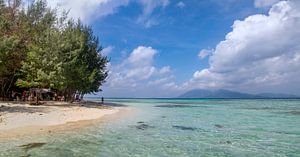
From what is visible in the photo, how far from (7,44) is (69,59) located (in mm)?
14350

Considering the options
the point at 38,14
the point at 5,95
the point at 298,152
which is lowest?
the point at 298,152

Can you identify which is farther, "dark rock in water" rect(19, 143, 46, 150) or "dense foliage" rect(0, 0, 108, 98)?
"dense foliage" rect(0, 0, 108, 98)

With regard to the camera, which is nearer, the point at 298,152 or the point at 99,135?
the point at 298,152

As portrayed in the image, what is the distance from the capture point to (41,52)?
39.8m

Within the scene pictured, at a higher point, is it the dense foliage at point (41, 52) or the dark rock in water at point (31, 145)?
the dense foliage at point (41, 52)

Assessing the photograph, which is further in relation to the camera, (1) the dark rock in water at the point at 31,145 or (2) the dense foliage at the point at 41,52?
(2) the dense foliage at the point at 41,52

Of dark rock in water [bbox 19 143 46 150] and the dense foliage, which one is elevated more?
the dense foliage

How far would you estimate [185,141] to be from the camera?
17.0 meters

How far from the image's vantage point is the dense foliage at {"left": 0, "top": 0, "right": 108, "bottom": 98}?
3950cm

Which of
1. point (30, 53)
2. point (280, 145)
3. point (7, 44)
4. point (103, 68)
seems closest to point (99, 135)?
point (280, 145)

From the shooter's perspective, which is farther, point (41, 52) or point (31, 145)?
point (41, 52)

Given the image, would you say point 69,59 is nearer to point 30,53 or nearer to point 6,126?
point 30,53

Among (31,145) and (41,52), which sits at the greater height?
(41,52)

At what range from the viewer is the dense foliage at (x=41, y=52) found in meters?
39.5
